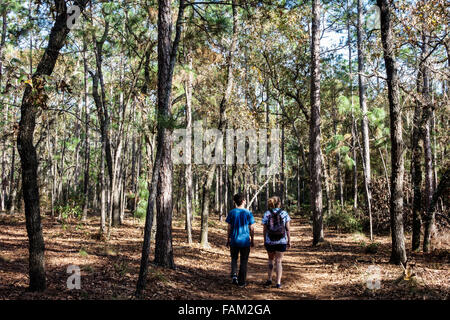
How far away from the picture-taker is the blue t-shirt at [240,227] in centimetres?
683

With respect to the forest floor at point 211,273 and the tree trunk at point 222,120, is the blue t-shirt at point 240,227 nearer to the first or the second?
the forest floor at point 211,273

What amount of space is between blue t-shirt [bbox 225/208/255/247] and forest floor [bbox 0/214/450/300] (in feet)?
3.21

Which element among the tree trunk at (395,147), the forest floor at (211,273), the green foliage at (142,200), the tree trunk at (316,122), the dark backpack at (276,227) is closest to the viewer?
the forest floor at (211,273)

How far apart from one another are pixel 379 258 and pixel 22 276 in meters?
9.07

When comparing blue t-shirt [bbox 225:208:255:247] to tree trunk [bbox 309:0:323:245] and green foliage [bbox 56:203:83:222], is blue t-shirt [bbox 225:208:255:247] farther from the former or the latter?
green foliage [bbox 56:203:83:222]

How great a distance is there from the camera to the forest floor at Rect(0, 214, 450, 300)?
6.09 m

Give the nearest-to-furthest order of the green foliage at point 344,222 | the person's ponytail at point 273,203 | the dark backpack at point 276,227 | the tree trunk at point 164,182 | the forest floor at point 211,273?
1. the forest floor at point 211,273
2. the dark backpack at point 276,227
3. the person's ponytail at point 273,203
4. the tree trunk at point 164,182
5. the green foliage at point 344,222

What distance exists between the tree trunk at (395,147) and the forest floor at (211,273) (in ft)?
2.13

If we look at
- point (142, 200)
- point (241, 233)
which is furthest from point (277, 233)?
point (142, 200)

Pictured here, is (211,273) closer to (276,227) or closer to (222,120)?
(276,227)

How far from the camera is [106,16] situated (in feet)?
44.0

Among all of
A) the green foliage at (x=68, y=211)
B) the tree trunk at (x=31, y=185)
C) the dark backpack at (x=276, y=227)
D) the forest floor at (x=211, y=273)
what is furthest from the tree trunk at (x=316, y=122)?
the green foliage at (x=68, y=211)

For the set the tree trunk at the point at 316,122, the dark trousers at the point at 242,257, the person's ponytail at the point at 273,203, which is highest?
the tree trunk at the point at 316,122
